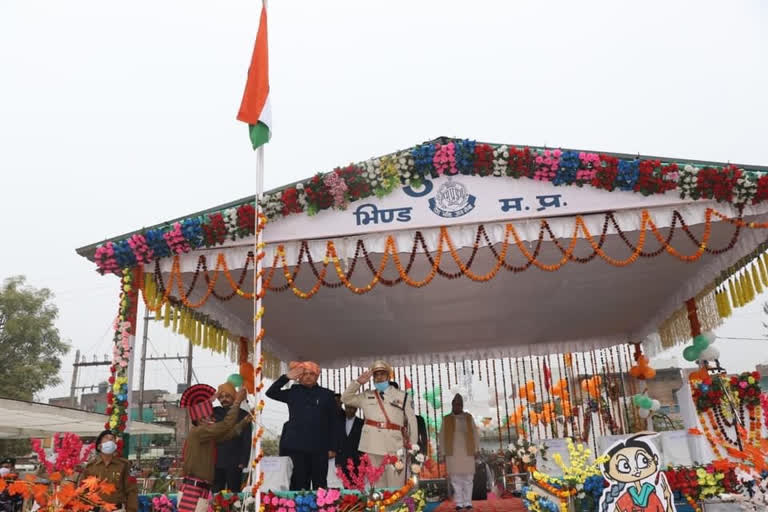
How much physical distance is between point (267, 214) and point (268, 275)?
763 millimetres

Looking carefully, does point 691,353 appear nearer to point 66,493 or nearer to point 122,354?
point 122,354

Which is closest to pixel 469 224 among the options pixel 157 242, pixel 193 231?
pixel 193 231

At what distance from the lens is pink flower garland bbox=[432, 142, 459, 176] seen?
20.9ft

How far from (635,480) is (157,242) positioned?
5.10 meters

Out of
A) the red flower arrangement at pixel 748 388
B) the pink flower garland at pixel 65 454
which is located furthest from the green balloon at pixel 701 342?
the pink flower garland at pixel 65 454

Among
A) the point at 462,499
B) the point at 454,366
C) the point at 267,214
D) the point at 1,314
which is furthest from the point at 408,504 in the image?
the point at 1,314

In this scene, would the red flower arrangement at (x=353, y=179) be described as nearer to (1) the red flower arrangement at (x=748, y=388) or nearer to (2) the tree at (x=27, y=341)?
(1) the red flower arrangement at (x=748, y=388)

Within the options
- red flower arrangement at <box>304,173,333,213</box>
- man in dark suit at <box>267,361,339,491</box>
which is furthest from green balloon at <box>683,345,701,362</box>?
red flower arrangement at <box>304,173,333,213</box>

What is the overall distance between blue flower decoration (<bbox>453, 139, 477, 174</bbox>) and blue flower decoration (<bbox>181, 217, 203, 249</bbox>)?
284 centimetres

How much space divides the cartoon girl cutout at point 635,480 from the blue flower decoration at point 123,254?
5110mm

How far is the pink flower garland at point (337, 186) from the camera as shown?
6.45 metres

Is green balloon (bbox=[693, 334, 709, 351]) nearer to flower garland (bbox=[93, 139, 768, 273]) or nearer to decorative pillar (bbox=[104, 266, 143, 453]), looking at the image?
flower garland (bbox=[93, 139, 768, 273])

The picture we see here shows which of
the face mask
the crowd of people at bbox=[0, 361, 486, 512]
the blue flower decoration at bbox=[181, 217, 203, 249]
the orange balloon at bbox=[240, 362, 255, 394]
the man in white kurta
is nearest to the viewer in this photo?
the crowd of people at bbox=[0, 361, 486, 512]

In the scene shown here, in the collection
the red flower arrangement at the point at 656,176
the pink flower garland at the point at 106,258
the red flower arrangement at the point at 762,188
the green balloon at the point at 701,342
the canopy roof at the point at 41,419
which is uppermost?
the red flower arrangement at the point at 656,176
